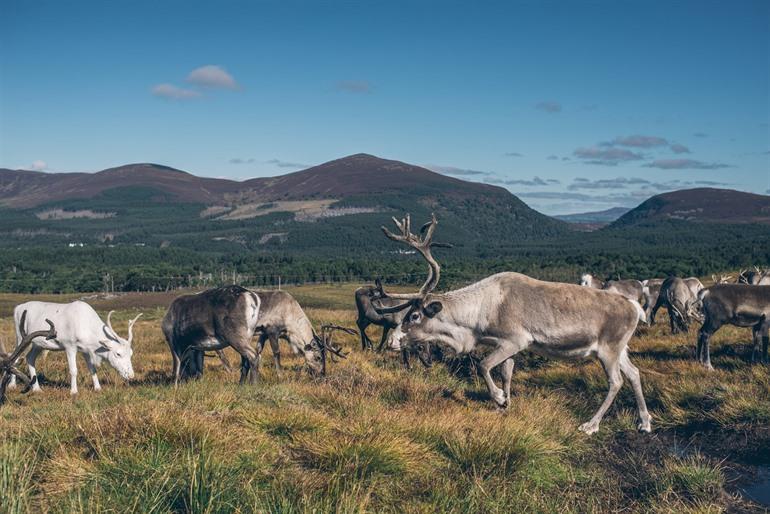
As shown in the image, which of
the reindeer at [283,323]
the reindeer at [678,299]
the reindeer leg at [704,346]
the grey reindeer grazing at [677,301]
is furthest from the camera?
the reindeer at [678,299]

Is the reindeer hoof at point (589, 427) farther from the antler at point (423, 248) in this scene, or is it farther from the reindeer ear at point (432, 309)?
the antler at point (423, 248)

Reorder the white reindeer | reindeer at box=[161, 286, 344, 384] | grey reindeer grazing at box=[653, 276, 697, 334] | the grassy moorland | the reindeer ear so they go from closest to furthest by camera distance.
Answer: the grassy moorland < the reindeer ear < reindeer at box=[161, 286, 344, 384] < the white reindeer < grey reindeer grazing at box=[653, 276, 697, 334]

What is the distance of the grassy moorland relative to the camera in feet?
17.2

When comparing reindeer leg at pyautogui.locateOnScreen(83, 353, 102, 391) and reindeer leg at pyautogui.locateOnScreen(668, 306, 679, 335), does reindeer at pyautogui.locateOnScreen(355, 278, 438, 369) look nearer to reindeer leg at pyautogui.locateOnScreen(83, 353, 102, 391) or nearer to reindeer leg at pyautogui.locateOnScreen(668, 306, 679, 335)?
reindeer leg at pyautogui.locateOnScreen(83, 353, 102, 391)

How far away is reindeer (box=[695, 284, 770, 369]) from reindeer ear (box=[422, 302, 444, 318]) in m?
6.19

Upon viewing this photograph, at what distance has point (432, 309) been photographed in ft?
33.6

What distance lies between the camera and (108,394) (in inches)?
379

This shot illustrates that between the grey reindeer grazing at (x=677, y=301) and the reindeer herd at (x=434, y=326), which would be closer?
the reindeer herd at (x=434, y=326)

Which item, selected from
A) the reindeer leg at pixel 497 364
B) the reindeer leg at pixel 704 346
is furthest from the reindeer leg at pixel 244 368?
the reindeer leg at pixel 704 346

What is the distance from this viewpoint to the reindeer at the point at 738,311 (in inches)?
507

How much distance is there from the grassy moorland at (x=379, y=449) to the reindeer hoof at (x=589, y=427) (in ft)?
0.44

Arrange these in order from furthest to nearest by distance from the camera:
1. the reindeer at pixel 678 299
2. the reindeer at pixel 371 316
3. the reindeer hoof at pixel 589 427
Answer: the reindeer at pixel 678 299
the reindeer at pixel 371 316
the reindeer hoof at pixel 589 427

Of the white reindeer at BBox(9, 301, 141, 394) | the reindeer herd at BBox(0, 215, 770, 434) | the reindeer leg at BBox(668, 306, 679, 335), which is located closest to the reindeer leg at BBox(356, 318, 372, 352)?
the reindeer herd at BBox(0, 215, 770, 434)

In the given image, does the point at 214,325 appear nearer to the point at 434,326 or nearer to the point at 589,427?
the point at 434,326
